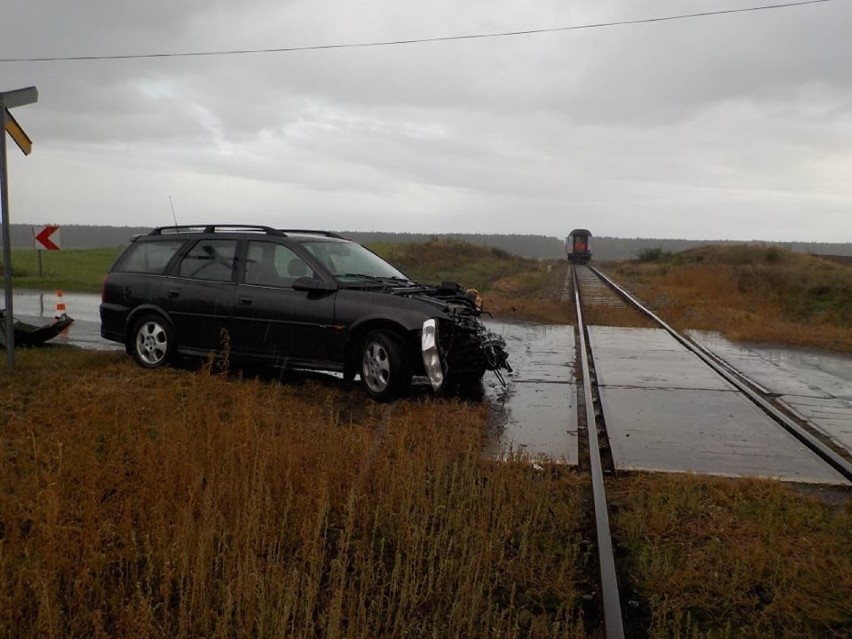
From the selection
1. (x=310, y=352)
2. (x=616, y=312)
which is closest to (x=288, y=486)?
(x=310, y=352)

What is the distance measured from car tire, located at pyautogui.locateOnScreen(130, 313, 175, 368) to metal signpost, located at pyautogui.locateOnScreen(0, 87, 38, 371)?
1307mm

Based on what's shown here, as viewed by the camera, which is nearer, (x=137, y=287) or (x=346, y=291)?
(x=346, y=291)

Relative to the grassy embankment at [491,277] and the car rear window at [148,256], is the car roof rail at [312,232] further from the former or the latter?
the grassy embankment at [491,277]

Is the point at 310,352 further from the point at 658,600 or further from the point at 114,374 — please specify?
the point at 658,600

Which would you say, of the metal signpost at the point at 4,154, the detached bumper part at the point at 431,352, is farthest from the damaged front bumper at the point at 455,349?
the metal signpost at the point at 4,154

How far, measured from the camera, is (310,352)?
821 cm

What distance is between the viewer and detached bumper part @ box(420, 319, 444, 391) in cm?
748

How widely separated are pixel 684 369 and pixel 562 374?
1.83 metres

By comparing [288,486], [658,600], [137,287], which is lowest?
[658,600]

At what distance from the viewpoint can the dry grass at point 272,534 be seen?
338cm

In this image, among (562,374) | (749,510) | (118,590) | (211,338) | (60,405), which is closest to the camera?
(118,590)

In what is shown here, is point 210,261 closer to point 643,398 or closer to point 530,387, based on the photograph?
point 530,387

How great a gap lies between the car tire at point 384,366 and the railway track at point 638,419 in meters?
1.79

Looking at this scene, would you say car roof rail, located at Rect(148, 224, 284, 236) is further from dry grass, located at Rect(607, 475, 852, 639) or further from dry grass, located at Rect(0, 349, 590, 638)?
dry grass, located at Rect(607, 475, 852, 639)
